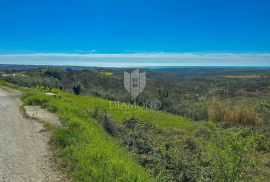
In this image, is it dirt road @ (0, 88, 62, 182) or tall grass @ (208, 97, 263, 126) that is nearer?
dirt road @ (0, 88, 62, 182)

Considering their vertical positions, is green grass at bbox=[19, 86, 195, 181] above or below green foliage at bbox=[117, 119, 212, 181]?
above

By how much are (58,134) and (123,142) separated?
97.8 inches

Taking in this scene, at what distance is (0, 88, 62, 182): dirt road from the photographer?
6771 millimetres

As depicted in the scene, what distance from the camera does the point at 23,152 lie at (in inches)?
326

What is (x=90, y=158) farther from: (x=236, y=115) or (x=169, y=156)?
(x=236, y=115)

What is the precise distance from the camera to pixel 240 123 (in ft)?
58.6

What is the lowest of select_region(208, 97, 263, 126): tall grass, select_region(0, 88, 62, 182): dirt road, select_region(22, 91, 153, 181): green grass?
select_region(208, 97, 263, 126): tall grass

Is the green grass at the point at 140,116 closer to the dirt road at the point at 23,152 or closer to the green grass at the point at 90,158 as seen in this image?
the dirt road at the point at 23,152

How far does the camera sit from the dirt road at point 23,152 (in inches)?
267

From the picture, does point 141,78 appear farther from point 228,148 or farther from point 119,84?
point 119,84

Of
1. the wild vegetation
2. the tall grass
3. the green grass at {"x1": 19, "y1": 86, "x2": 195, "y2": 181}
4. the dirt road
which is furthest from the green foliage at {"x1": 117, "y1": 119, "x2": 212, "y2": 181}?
the tall grass

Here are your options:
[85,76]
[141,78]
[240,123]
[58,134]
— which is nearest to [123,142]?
[58,134]

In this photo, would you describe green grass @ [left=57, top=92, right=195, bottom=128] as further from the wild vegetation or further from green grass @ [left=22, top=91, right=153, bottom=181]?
green grass @ [left=22, top=91, right=153, bottom=181]

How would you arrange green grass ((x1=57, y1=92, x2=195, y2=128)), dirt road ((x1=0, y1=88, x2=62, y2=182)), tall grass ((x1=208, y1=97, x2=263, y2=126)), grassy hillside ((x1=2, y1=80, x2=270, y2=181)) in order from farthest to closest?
tall grass ((x1=208, y1=97, x2=263, y2=126)) → green grass ((x1=57, y1=92, x2=195, y2=128)) → grassy hillside ((x1=2, y1=80, x2=270, y2=181)) → dirt road ((x1=0, y1=88, x2=62, y2=182))
